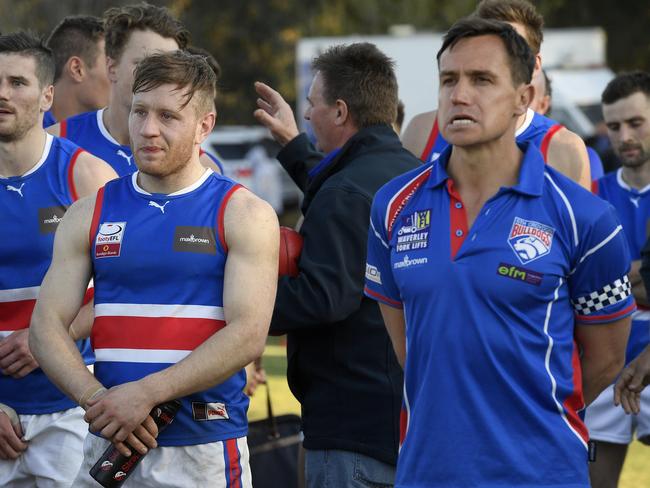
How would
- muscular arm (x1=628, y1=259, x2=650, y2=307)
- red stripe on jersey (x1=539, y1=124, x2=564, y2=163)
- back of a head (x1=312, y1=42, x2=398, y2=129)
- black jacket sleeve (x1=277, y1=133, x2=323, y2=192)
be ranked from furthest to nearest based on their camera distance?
muscular arm (x1=628, y1=259, x2=650, y2=307) < black jacket sleeve (x1=277, y1=133, x2=323, y2=192) < back of a head (x1=312, y1=42, x2=398, y2=129) < red stripe on jersey (x1=539, y1=124, x2=564, y2=163)

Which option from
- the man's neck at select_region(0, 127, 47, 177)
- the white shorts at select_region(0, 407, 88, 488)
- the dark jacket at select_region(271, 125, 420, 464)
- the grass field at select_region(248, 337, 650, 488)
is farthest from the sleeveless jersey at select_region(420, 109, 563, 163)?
the grass field at select_region(248, 337, 650, 488)

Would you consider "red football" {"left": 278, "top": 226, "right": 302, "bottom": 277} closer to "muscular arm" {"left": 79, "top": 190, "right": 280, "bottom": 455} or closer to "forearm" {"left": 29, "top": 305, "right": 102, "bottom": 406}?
"muscular arm" {"left": 79, "top": 190, "right": 280, "bottom": 455}

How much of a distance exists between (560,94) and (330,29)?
1704cm

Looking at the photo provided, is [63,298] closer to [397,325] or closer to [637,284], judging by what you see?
[397,325]

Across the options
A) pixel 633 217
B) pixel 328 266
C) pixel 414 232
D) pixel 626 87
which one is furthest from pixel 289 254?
pixel 626 87

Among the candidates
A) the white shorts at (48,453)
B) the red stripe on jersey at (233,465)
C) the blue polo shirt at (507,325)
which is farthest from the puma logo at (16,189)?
the blue polo shirt at (507,325)

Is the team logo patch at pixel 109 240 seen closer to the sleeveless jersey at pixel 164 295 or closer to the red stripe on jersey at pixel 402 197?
the sleeveless jersey at pixel 164 295

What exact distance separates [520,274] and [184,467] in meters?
1.33

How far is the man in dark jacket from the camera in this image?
493 cm

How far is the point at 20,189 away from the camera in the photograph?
5004 mm

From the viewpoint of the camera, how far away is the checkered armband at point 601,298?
12.7ft

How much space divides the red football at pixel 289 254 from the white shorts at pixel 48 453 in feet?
3.57

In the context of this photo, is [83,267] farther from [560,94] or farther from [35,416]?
[560,94]

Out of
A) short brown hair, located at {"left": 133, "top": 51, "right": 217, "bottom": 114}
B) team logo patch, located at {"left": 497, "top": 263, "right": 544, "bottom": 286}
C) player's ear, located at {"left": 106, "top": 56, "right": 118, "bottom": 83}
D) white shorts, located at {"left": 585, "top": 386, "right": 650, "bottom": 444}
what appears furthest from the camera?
white shorts, located at {"left": 585, "top": 386, "right": 650, "bottom": 444}
